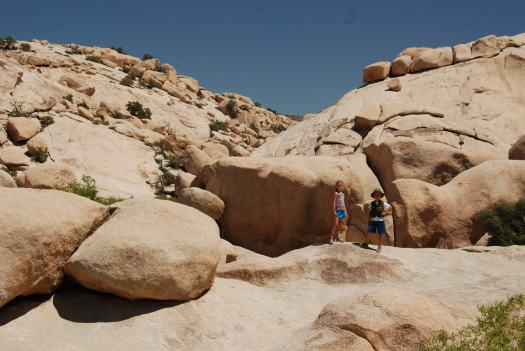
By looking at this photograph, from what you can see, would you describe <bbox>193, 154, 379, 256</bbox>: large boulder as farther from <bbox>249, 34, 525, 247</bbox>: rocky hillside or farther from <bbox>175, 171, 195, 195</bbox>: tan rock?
<bbox>175, 171, 195, 195</bbox>: tan rock

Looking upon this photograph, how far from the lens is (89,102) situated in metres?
34.6

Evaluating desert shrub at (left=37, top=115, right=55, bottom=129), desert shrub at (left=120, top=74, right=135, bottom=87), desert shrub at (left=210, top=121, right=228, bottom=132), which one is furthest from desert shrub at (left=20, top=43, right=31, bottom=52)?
desert shrub at (left=37, top=115, right=55, bottom=129)

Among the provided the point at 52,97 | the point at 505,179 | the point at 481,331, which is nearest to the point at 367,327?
the point at 481,331

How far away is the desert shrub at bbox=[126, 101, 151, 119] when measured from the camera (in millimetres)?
39562

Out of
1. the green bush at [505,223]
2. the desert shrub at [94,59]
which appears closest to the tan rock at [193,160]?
the green bush at [505,223]

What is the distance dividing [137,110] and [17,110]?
1329cm

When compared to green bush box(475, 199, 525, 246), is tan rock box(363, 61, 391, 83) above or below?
above

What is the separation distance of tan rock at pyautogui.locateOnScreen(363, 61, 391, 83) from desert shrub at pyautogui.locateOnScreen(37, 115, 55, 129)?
19130 millimetres

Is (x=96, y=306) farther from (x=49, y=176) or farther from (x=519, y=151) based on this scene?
(x=519, y=151)

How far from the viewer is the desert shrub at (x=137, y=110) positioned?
39562 millimetres

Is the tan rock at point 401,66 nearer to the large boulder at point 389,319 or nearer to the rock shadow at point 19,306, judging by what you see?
the large boulder at point 389,319

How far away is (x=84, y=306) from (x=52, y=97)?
88.1 feet

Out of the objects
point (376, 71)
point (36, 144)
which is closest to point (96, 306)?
point (36, 144)

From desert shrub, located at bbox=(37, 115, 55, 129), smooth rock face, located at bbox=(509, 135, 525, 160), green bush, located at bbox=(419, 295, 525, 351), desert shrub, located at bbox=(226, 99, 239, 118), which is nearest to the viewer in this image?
green bush, located at bbox=(419, 295, 525, 351)
